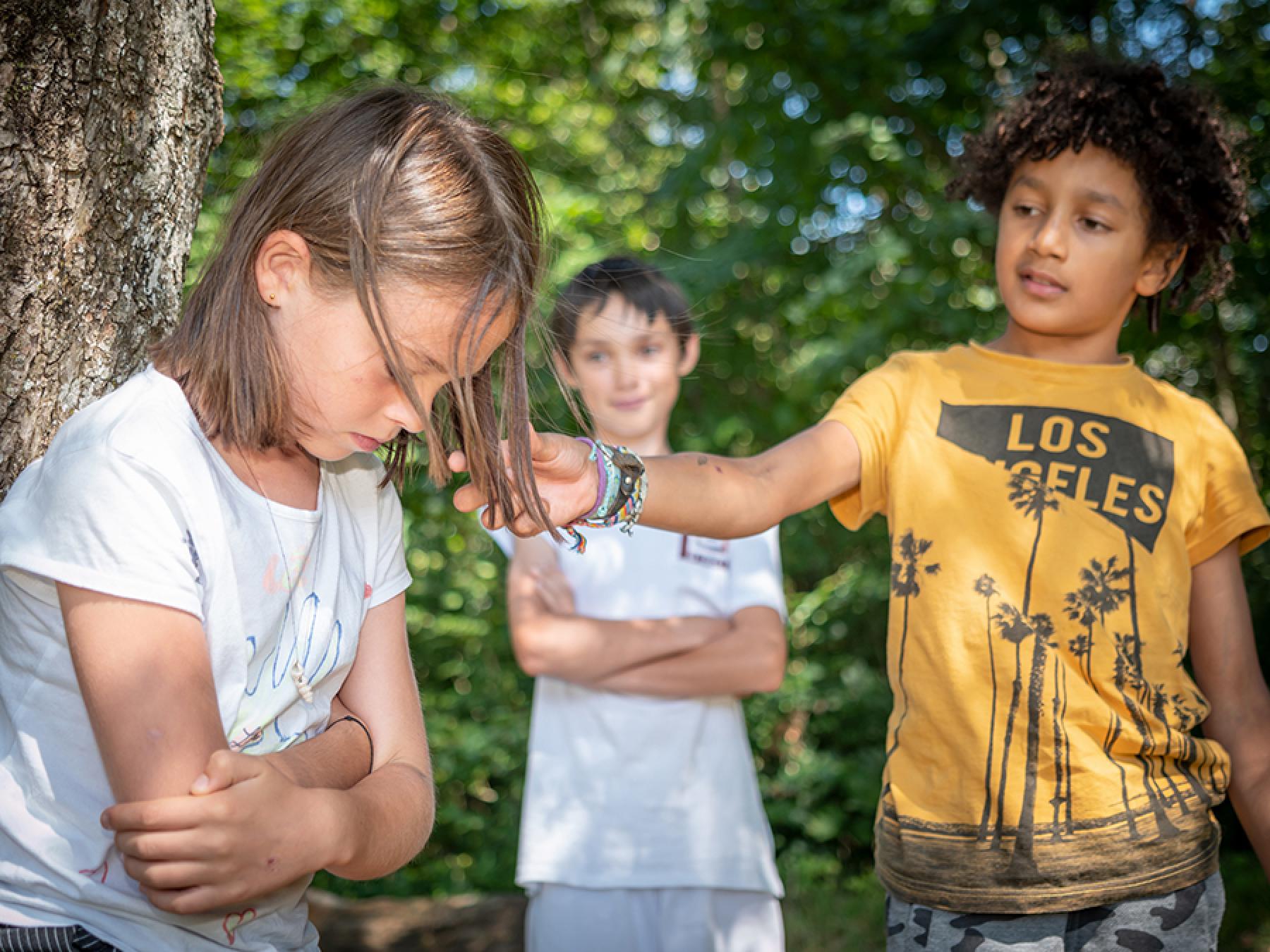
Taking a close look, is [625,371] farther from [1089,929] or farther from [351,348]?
[1089,929]

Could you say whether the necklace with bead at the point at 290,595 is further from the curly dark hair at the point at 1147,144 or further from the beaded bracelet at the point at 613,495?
the curly dark hair at the point at 1147,144

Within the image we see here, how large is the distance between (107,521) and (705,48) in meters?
3.82

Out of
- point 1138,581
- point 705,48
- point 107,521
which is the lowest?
point 1138,581

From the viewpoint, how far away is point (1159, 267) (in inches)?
93.0

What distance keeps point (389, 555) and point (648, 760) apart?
129 centimetres

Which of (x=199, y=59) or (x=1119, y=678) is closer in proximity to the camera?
(x=199, y=59)

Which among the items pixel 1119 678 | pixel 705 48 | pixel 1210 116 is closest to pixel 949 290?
pixel 705 48

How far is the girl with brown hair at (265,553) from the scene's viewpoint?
1229 mm

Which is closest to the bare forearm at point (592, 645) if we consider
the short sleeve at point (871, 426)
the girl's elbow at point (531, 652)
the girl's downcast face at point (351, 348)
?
the girl's elbow at point (531, 652)

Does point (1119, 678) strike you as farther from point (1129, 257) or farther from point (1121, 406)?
point (1129, 257)

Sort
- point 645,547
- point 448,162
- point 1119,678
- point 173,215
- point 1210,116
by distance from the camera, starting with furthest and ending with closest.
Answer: point 645,547
point 1210,116
point 1119,678
point 173,215
point 448,162

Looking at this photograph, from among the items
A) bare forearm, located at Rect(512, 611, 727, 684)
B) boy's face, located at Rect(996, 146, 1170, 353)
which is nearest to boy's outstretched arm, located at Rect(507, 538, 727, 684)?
bare forearm, located at Rect(512, 611, 727, 684)

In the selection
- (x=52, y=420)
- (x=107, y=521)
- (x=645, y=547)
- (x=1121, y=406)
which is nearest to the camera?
(x=107, y=521)

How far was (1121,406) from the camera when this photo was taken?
2160mm
